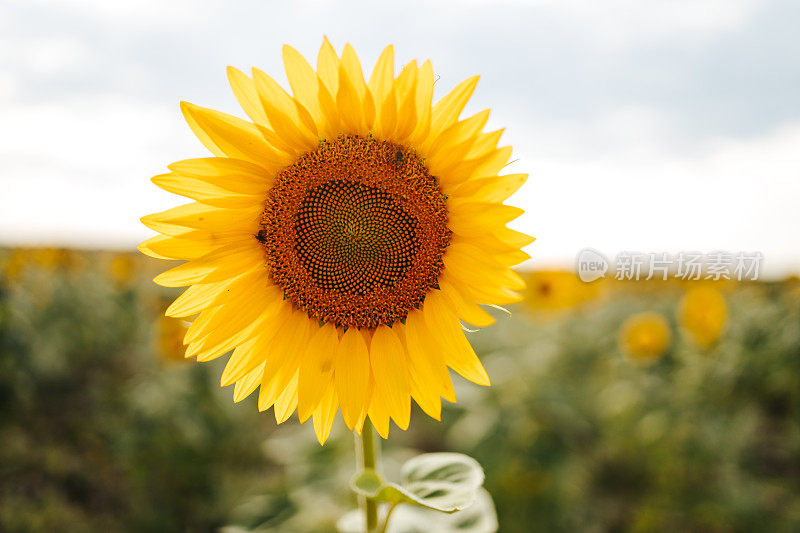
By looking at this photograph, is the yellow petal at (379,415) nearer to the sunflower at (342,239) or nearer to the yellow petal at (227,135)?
the sunflower at (342,239)

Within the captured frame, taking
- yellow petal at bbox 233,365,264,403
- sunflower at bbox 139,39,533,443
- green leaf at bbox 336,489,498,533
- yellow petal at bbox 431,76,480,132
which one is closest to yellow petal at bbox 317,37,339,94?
sunflower at bbox 139,39,533,443

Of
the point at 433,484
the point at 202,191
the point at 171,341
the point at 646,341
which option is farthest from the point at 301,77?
the point at 646,341

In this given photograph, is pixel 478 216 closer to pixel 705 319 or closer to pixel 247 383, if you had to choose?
pixel 247 383

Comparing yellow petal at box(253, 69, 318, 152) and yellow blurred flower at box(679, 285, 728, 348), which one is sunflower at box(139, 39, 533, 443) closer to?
yellow petal at box(253, 69, 318, 152)

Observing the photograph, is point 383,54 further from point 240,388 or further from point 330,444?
point 330,444

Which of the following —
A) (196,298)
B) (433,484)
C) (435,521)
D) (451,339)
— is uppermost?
(196,298)
